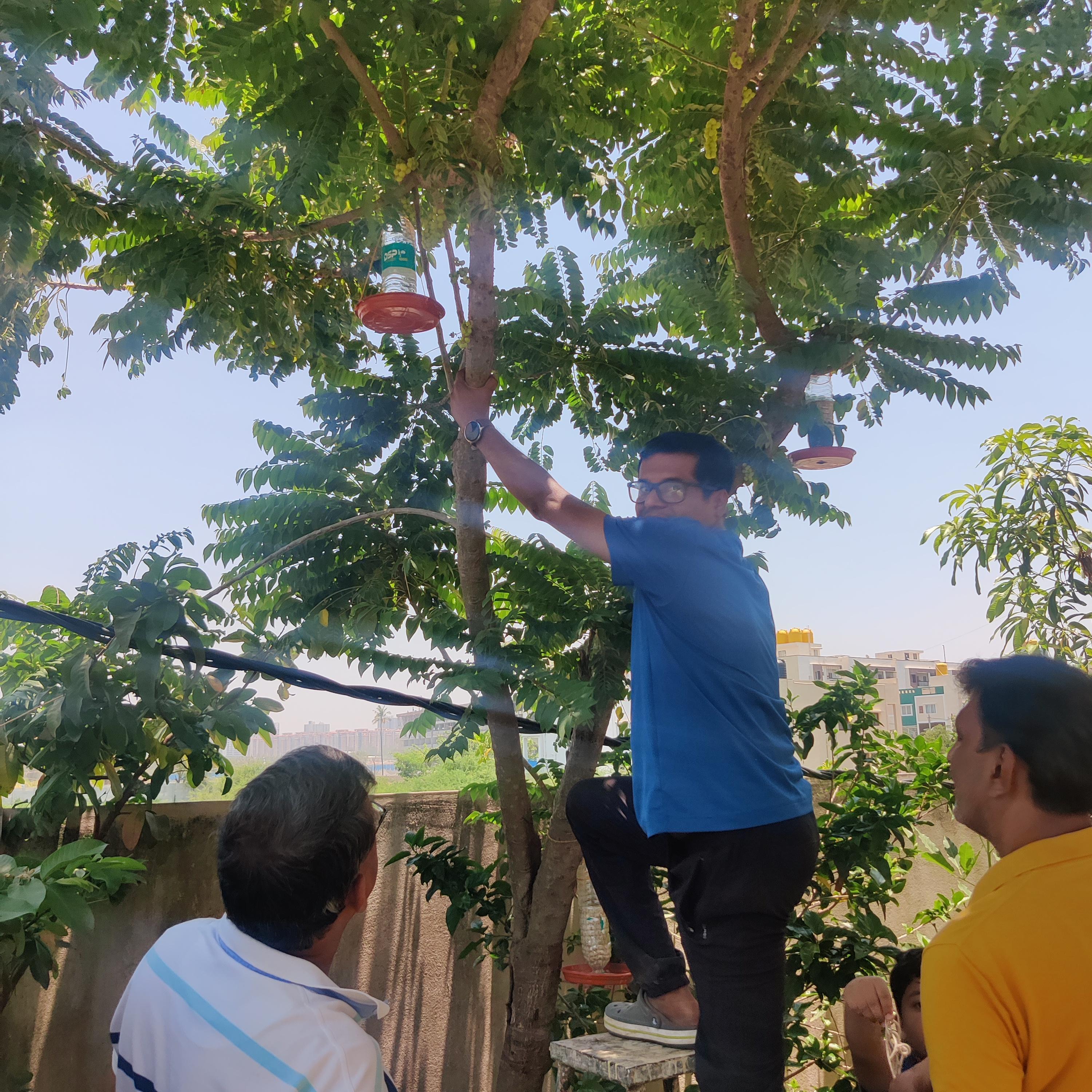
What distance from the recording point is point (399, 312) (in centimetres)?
299

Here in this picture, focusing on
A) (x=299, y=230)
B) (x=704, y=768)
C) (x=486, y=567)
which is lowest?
(x=704, y=768)

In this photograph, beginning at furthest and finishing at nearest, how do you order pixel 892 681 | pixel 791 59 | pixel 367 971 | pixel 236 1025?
pixel 892 681 < pixel 367 971 < pixel 791 59 < pixel 236 1025

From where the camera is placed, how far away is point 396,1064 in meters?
4.37

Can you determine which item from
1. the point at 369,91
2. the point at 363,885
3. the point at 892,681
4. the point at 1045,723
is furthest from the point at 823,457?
the point at 892,681

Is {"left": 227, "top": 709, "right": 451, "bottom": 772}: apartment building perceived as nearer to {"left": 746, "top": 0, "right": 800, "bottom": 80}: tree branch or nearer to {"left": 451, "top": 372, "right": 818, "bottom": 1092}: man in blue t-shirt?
{"left": 451, "top": 372, "right": 818, "bottom": 1092}: man in blue t-shirt

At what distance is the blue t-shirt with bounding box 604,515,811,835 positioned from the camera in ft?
7.58

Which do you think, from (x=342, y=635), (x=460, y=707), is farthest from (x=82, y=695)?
(x=460, y=707)

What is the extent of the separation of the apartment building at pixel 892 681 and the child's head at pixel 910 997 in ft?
3.03

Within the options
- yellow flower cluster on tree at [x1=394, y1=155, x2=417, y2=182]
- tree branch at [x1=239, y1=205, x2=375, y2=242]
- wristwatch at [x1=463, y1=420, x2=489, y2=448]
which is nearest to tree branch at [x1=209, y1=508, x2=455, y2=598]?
wristwatch at [x1=463, y1=420, x2=489, y2=448]

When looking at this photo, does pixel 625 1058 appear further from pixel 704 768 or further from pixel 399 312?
pixel 399 312

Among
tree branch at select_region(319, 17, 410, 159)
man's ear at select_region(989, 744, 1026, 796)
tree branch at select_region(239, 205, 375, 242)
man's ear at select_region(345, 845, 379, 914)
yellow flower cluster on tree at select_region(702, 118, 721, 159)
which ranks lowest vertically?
man's ear at select_region(345, 845, 379, 914)

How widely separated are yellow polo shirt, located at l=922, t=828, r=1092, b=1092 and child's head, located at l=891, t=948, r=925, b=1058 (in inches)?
58.3

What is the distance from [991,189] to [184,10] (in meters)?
2.57

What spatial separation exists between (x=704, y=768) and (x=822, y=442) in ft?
5.60
